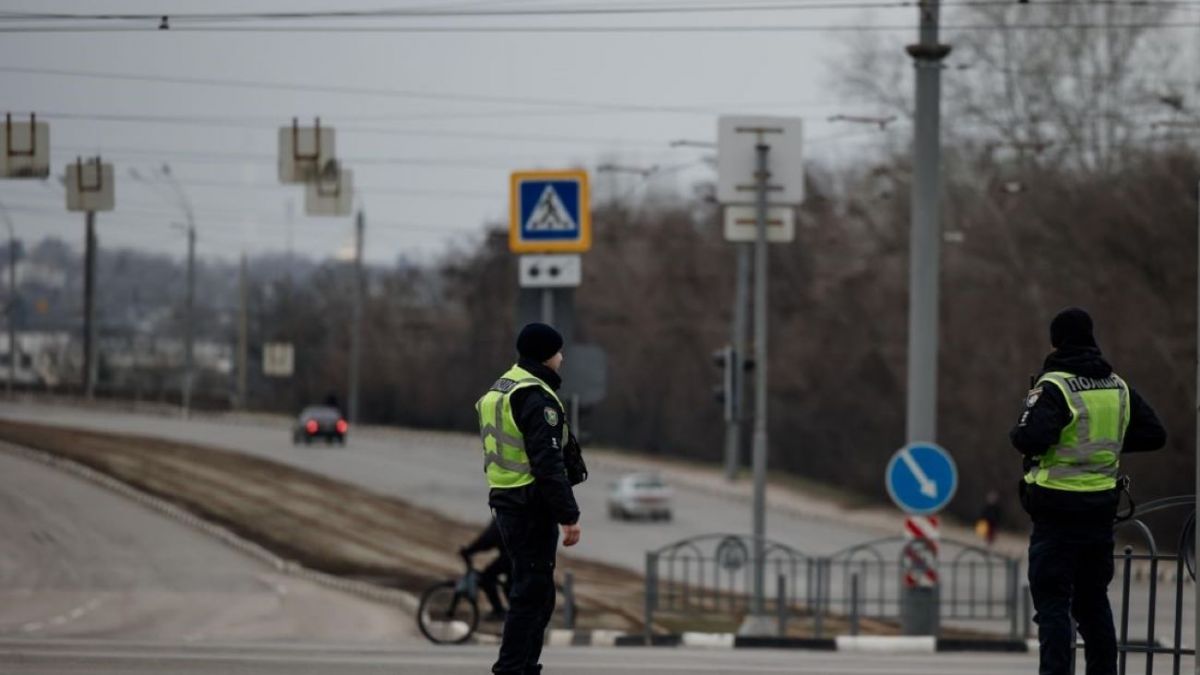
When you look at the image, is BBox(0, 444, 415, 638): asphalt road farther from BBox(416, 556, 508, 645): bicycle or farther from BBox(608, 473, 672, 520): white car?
BBox(608, 473, 672, 520): white car

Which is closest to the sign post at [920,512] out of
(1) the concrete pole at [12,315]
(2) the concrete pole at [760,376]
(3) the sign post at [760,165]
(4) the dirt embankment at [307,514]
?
(2) the concrete pole at [760,376]

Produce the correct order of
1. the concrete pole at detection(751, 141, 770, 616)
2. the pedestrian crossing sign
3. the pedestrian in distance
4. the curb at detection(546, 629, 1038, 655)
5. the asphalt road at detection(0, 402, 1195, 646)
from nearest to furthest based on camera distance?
1. the pedestrian crossing sign
2. the curb at detection(546, 629, 1038, 655)
3. the concrete pole at detection(751, 141, 770, 616)
4. the pedestrian in distance
5. the asphalt road at detection(0, 402, 1195, 646)

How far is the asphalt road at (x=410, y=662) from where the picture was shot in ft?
38.7

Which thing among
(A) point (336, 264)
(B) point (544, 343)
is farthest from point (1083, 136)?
(A) point (336, 264)

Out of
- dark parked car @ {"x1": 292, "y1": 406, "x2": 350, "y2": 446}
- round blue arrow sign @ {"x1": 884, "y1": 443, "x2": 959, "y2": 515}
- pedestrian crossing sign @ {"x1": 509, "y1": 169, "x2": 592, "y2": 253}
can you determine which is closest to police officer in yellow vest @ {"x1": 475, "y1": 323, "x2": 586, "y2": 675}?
pedestrian crossing sign @ {"x1": 509, "y1": 169, "x2": 592, "y2": 253}

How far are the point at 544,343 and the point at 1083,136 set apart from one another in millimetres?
44799

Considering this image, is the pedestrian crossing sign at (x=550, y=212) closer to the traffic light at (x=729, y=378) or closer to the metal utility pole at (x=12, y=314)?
the traffic light at (x=729, y=378)

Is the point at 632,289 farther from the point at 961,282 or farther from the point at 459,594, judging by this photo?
the point at 459,594

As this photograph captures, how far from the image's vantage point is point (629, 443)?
8631 cm

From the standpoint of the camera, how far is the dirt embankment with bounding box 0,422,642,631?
3456 centimetres

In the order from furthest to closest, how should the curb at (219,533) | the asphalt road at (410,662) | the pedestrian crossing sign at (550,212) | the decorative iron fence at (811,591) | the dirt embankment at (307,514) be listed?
1. the dirt embankment at (307,514)
2. the curb at (219,533)
3. the decorative iron fence at (811,591)
4. the pedestrian crossing sign at (550,212)
5. the asphalt road at (410,662)

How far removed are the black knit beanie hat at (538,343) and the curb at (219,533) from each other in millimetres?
18611

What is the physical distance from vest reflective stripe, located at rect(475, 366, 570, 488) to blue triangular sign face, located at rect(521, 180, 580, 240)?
8.97 m

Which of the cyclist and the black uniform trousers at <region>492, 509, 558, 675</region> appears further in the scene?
the cyclist
